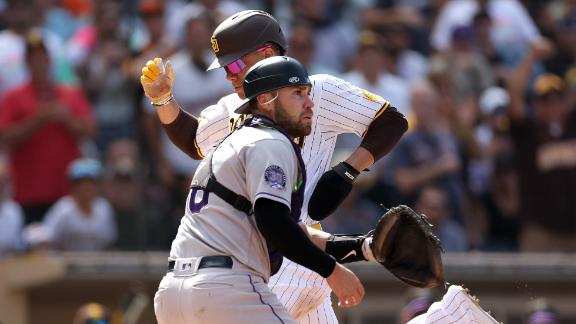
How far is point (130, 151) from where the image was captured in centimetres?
1042

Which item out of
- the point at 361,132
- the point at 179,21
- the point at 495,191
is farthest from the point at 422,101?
the point at 361,132

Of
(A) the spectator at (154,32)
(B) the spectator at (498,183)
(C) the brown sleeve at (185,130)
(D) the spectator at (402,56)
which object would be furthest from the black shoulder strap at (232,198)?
(D) the spectator at (402,56)

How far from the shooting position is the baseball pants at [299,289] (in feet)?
18.3

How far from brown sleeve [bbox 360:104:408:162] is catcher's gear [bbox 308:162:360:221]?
302 millimetres

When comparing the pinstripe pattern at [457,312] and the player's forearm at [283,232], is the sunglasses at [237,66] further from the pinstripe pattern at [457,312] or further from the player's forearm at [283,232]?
the pinstripe pattern at [457,312]

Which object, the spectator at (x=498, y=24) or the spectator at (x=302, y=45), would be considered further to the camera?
the spectator at (x=498, y=24)

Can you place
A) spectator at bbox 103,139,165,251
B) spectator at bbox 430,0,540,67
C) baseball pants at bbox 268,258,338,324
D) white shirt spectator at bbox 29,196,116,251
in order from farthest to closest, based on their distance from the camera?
spectator at bbox 430,0,540,67 → spectator at bbox 103,139,165,251 → white shirt spectator at bbox 29,196,116,251 → baseball pants at bbox 268,258,338,324

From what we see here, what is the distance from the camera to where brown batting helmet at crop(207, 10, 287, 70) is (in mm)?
5438

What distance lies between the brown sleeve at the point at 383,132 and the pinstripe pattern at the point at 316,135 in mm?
31

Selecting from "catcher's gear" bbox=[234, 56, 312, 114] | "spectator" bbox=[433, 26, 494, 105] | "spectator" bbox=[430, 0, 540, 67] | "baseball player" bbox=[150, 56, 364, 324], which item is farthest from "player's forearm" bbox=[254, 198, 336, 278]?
"spectator" bbox=[430, 0, 540, 67]

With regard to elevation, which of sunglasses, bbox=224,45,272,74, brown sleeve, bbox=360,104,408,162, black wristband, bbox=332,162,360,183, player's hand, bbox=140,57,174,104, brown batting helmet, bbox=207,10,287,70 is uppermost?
brown batting helmet, bbox=207,10,287,70

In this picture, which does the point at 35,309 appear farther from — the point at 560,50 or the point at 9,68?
the point at 560,50

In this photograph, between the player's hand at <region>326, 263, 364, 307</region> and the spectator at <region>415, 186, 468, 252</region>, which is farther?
the spectator at <region>415, 186, 468, 252</region>

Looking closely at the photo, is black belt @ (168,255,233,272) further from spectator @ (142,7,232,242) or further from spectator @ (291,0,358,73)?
spectator @ (291,0,358,73)
